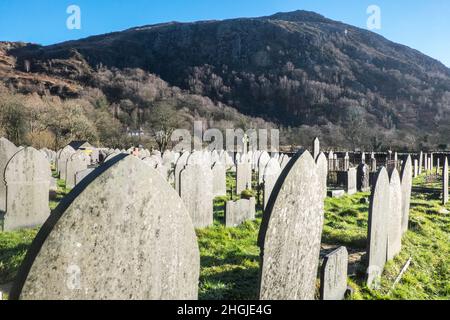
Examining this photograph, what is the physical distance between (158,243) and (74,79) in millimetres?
126424

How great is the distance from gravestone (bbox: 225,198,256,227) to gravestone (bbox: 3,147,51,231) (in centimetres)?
408

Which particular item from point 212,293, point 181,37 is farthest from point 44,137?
point 181,37

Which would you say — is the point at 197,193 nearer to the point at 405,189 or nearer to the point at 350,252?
the point at 350,252

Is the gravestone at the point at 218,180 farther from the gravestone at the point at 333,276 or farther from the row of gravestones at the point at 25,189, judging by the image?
the gravestone at the point at 333,276

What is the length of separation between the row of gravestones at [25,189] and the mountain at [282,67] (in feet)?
229

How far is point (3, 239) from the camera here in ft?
20.2

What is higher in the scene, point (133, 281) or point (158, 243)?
point (158, 243)

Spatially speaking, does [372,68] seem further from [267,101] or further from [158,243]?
[158,243]

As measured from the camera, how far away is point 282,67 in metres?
124

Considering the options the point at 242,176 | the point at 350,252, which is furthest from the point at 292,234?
the point at 242,176

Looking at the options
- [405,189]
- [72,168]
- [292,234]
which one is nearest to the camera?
[292,234]

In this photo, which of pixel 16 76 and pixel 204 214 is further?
pixel 16 76

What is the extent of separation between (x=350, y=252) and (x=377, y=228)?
4.25 feet
